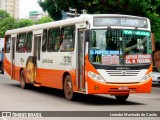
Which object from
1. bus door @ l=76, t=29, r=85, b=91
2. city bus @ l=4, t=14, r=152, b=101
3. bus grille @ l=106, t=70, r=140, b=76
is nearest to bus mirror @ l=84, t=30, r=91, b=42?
city bus @ l=4, t=14, r=152, b=101

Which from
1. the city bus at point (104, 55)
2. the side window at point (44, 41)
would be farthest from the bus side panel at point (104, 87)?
the side window at point (44, 41)

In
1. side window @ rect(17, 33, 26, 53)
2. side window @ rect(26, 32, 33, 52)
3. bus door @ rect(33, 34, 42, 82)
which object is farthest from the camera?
side window @ rect(17, 33, 26, 53)

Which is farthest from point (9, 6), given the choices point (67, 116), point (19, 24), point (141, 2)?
point (67, 116)

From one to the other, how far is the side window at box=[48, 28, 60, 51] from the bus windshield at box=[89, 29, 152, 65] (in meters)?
3.05

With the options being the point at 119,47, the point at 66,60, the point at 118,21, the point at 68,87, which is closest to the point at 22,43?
the point at 66,60

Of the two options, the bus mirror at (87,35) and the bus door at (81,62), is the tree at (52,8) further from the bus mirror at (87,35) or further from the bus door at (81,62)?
the bus mirror at (87,35)

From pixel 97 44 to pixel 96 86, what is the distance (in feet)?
4.56

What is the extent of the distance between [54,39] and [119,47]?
378 centimetres

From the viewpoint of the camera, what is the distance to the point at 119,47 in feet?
50.1

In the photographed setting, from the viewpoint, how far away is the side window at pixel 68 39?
16484 mm

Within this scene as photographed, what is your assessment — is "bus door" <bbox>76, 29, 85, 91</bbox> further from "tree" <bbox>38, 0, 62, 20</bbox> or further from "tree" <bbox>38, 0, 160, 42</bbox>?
"tree" <bbox>38, 0, 62, 20</bbox>

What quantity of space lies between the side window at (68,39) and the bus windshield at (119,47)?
1.50 meters

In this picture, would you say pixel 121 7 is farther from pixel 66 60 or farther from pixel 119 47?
pixel 119 47

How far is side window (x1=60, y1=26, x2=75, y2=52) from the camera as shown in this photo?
54.1ft
